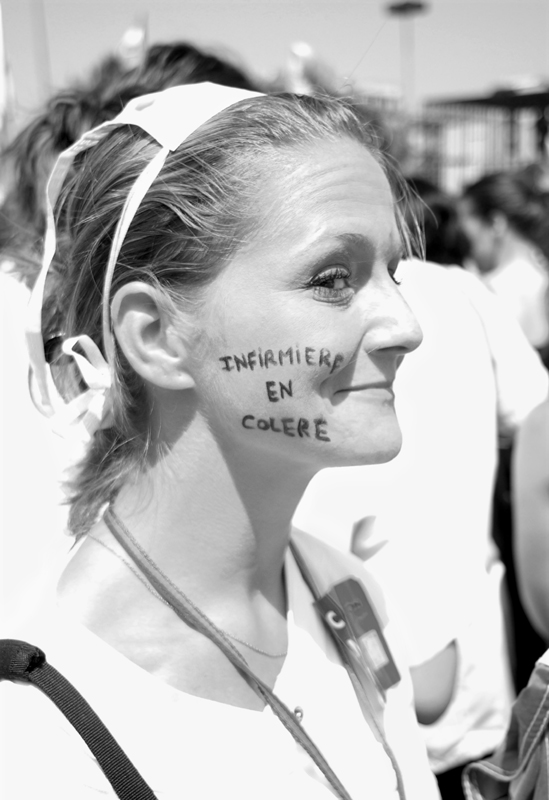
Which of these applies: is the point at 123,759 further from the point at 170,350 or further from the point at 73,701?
the point at 170,350

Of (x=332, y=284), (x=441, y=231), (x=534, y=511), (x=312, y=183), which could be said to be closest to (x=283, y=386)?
(x=332, y=284)

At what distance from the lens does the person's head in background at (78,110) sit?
93.3 inches

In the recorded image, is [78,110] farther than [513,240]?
No

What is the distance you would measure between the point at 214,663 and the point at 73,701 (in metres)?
0.29

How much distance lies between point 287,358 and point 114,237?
36 cm

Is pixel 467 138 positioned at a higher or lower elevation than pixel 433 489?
lower

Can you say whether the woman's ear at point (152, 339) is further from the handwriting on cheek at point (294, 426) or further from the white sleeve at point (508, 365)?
the white sleeve at point (508, 365)

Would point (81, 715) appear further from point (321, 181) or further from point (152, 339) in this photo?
point (321, 181)

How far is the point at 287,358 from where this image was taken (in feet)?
4.36

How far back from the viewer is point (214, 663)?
4.47ft

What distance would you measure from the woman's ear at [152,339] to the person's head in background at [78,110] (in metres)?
1.05

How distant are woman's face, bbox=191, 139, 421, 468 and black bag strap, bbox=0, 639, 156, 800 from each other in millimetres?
477

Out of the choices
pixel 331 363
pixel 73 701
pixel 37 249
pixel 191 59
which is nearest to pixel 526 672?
pixel 331 363

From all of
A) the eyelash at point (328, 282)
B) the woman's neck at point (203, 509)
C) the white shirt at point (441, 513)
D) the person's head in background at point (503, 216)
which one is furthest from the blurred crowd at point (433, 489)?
the person's head in background at point (503, 216)
